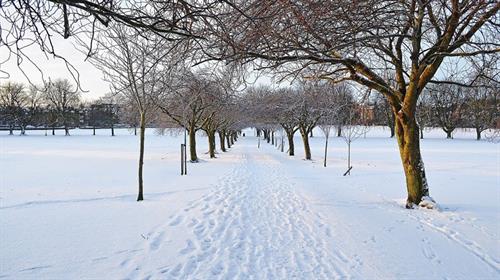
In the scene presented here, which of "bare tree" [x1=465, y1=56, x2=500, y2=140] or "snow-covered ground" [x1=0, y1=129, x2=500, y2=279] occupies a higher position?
"bare tree" [x1=465, y1=56, x2=500, y2=140]

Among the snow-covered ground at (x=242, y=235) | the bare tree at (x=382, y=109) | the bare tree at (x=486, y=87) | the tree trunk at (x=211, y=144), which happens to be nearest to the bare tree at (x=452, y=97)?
the bare tree at (x=486, y=87)

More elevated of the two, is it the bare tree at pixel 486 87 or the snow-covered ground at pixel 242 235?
the bare tree at pixel 486 87

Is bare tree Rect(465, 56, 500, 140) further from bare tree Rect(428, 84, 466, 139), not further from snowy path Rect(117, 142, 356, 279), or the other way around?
snowy path Rect(117, 142, 356, 279)

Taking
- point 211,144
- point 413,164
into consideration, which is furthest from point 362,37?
point 211,144

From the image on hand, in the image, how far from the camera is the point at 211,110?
25.4m

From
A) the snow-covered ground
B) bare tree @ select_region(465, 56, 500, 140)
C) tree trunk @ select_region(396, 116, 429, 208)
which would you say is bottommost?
the snow-covered ground

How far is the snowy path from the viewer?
4391 mm

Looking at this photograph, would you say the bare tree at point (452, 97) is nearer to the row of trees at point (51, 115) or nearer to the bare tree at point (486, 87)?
the bare tree at point (486, 87)

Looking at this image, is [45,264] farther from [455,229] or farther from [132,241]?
[455,229]

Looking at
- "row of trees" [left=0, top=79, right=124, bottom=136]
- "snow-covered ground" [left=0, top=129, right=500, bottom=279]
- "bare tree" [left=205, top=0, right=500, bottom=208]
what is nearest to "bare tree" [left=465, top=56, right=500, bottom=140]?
"bare tree" [left=205, top=0, right=500, bottom=208]

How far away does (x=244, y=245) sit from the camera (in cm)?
546

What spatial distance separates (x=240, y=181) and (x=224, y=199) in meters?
3.88

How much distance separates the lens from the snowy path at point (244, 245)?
14.4 ft

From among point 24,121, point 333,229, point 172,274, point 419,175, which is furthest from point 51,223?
point 24,121
